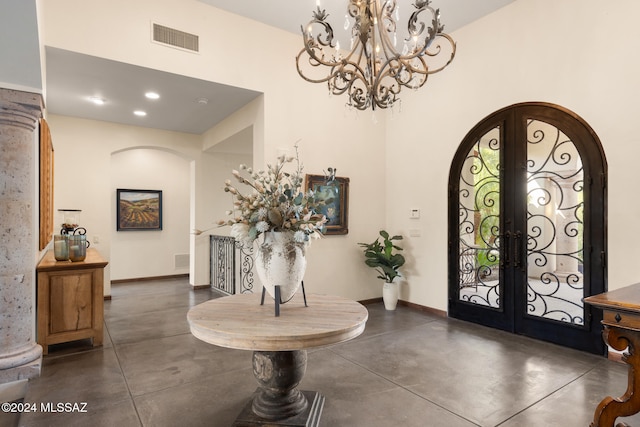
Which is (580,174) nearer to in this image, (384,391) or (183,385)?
(384,391)

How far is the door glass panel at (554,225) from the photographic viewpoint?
3518 millimetres

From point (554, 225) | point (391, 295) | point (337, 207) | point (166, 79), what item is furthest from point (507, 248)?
point (166, 79)

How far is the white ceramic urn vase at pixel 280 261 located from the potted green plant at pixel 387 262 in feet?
10.3

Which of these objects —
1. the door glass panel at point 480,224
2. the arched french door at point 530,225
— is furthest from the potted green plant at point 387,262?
the door glass panel at point 480,224

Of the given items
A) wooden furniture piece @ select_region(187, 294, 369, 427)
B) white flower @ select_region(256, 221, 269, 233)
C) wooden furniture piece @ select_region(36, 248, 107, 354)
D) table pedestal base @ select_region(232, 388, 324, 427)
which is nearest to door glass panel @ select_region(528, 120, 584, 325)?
wooden furniture piece @ select_region(187, 294, 369, 427)

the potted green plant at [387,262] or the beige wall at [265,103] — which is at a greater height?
the beige wall at [265,103]

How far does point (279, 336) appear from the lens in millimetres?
1607

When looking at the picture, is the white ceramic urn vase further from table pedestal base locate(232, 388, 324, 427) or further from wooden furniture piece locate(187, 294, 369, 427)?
table pedestal base locate(232, 388, 324, 427)

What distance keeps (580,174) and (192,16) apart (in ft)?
14.7

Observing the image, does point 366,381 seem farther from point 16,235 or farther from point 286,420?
point 16,235

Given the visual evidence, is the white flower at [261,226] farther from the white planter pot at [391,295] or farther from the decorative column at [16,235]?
the white planter pot at [391,295]

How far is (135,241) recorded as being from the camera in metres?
7.42

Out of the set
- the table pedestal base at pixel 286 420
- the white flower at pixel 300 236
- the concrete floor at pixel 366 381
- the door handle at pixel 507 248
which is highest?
the white flower at pixel 300 236

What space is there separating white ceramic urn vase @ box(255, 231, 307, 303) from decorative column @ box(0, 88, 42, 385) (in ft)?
7.80
